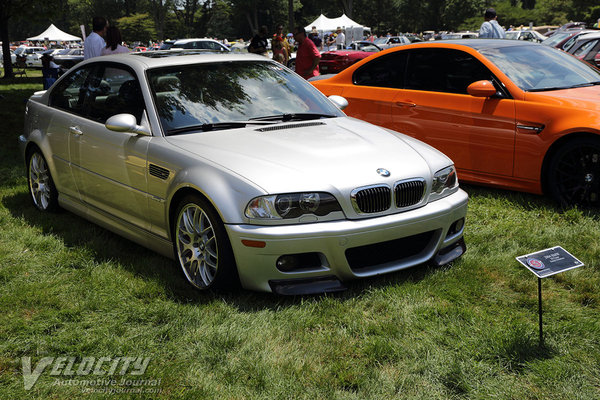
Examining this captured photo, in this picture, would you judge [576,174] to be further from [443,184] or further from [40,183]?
[40,183]

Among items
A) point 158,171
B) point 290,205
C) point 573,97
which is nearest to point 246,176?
point 290,205

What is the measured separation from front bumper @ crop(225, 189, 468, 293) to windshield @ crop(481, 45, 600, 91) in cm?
257

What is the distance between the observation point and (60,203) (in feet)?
18.9

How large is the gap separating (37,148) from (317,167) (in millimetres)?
3301

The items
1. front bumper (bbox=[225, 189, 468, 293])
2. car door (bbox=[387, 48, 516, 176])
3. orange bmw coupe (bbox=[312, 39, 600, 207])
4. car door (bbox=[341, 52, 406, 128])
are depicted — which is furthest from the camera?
car door (bbox=[341, 52, 406, 128])

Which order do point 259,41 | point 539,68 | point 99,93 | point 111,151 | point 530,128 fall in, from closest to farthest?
point 111,151, point 99,93, point 530,128, point 539,68, point 259,41

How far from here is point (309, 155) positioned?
409cm

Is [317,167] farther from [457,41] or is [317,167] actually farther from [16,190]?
[16,190]

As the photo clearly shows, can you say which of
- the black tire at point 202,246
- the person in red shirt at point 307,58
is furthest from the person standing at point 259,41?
the black tire at point 202,246

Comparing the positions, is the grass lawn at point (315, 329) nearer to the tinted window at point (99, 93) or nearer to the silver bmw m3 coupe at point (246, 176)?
the silver bmw m3 coupe at point (246, 176)

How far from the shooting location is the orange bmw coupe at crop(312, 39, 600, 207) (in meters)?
5.62

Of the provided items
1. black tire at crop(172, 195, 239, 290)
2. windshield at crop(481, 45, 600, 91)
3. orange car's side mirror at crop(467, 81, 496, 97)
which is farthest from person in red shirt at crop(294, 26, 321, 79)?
black tire at crop(172, 195, 239, 290)

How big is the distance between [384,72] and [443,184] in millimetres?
3028

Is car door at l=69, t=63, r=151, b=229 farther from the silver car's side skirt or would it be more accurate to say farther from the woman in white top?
the woman in white top
